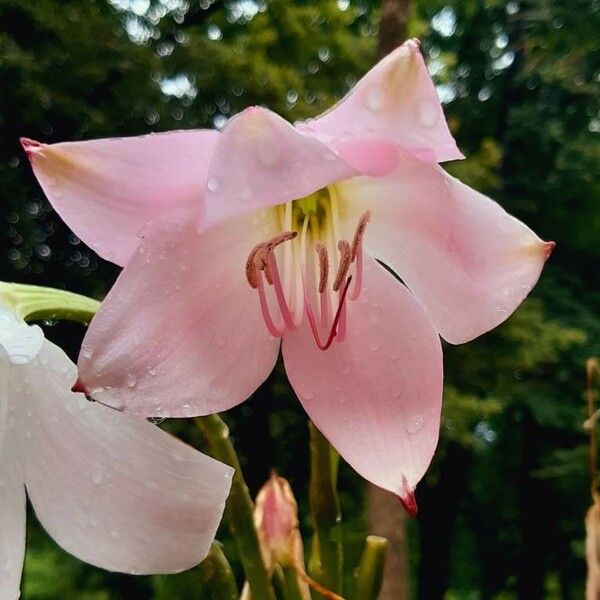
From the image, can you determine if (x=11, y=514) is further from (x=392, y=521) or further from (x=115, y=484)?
(x=392, y=521)

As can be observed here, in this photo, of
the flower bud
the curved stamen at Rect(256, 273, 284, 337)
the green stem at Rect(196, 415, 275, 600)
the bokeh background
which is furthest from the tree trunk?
the curved stamen at Rect(256, 273, 284, 337)

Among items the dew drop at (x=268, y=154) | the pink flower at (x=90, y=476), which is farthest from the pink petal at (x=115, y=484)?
the dew drop at (x=268, y=154)

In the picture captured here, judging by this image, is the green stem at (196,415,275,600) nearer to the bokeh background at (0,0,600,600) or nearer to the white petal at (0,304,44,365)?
the white petal at (0,304,44,365)

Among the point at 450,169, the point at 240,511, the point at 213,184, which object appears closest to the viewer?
the point at 213,184

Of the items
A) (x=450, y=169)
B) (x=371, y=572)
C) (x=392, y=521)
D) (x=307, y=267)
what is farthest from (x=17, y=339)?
(x=450, y=169)

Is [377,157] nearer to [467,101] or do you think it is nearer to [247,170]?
[247,170]

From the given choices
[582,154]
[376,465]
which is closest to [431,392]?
[376,465]
